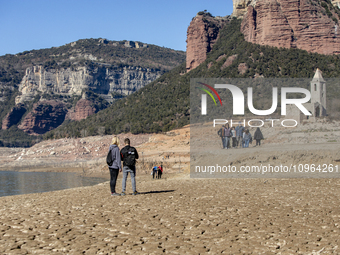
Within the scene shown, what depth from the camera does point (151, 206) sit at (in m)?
7.94

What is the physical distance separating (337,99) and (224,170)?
1740cm

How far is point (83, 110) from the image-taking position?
137 m

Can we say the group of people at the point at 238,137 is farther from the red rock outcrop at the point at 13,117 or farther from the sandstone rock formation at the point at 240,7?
the red rock outcrop at the point at 13,117

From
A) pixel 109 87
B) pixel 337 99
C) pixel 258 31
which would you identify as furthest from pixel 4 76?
pixel 337 99

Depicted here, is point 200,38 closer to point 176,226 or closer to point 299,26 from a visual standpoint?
point 299,26

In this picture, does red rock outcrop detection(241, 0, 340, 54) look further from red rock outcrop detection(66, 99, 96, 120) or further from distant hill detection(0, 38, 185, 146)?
distant hill detection(0, 38, 185, 146)

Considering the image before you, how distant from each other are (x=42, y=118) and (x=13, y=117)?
11740 mm

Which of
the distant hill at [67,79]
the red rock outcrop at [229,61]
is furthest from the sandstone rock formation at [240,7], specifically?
the distant hill at [67,79]

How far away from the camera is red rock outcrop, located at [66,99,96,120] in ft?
445

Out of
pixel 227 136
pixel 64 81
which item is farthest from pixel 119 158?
pixel 64 81

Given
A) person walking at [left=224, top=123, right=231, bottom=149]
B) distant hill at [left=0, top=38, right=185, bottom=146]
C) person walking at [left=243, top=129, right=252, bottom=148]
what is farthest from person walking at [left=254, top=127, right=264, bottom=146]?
distant hill at [left=0, top=38, right=185, bottom=146]

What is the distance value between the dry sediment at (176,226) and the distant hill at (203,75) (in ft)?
97.8

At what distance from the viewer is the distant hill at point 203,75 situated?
50.8 metres

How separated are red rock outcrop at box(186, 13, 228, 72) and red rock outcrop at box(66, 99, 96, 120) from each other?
7142 centimetres
